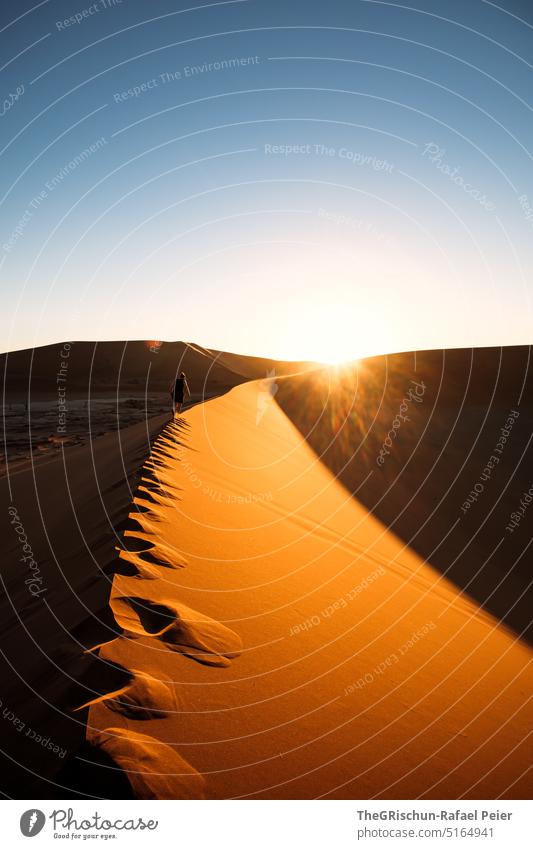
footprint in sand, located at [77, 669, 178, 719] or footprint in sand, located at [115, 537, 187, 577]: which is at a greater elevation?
footprint in sand, located at [115, 537, 187, 577]

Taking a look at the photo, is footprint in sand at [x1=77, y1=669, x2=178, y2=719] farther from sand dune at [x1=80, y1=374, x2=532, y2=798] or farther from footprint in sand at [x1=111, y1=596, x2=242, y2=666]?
footprint in sand at [x1=111, y1=596, x2=242, y2=666]

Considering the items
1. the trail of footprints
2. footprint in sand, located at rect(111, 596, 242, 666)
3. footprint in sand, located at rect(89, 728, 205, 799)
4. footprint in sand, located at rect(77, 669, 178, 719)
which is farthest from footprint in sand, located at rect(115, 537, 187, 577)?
footprint in sand, located at rect(89, 728, 205, 799)

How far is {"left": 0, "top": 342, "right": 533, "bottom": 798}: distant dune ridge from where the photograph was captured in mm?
2730

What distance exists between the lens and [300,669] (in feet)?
12.4

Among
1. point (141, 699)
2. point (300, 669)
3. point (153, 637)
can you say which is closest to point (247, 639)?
point (300, 669)

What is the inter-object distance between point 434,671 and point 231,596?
81.9 inches

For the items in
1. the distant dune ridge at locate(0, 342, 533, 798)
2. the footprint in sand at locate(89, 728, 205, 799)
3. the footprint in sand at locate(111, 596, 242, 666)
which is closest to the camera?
the footprint in sand at locate(89, 728, 205, 799)

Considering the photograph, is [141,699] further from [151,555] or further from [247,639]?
[151,555]

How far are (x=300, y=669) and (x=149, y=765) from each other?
163 centimetres

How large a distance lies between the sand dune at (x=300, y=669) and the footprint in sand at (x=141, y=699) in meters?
0.04

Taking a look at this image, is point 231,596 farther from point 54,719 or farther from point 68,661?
point 54,719

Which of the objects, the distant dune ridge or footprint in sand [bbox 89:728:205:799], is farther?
the distant dune ridge

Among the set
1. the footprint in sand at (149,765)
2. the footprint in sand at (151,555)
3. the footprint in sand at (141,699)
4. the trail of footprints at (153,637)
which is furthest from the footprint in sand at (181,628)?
the footprint in sand at (149,765)

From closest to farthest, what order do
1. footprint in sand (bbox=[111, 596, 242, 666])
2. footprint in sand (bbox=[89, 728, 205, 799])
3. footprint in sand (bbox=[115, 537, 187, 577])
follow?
1. footprint in sand (bbox=[89, 728, 205, 799])
2. footprint in sand (bbox=[111, 596, 242, 666])
3. footprint in sand (bbox=[115, 537, 187, 577])
